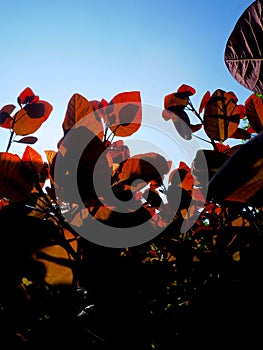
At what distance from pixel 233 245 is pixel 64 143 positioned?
0.80 metres

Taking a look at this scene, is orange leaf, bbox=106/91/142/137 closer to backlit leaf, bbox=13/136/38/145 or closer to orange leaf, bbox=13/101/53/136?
orange leaf, bbox=13/101/53/136

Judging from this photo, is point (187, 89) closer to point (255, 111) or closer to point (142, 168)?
point (255, 111)

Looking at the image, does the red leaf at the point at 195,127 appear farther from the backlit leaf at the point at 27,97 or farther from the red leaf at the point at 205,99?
the backlit leaf at the point at 27,97

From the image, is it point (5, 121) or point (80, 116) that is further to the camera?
point (5, 121)

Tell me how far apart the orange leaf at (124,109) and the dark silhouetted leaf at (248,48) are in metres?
0.52

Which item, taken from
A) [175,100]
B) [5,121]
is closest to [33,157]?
[5,121]

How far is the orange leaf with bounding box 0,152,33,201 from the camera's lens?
98 centimetres

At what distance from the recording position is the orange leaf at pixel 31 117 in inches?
53.6

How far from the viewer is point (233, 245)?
1.11 meters

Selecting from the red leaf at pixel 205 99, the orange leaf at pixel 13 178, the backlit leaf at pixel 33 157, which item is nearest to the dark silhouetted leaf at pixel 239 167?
the orange leaf at pixel 13 178

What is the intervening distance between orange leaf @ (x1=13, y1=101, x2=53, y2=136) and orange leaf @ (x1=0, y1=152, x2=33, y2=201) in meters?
0.42

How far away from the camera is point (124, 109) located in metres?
1.19

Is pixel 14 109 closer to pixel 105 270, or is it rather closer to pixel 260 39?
pixel 105 270

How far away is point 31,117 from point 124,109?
52 cm
